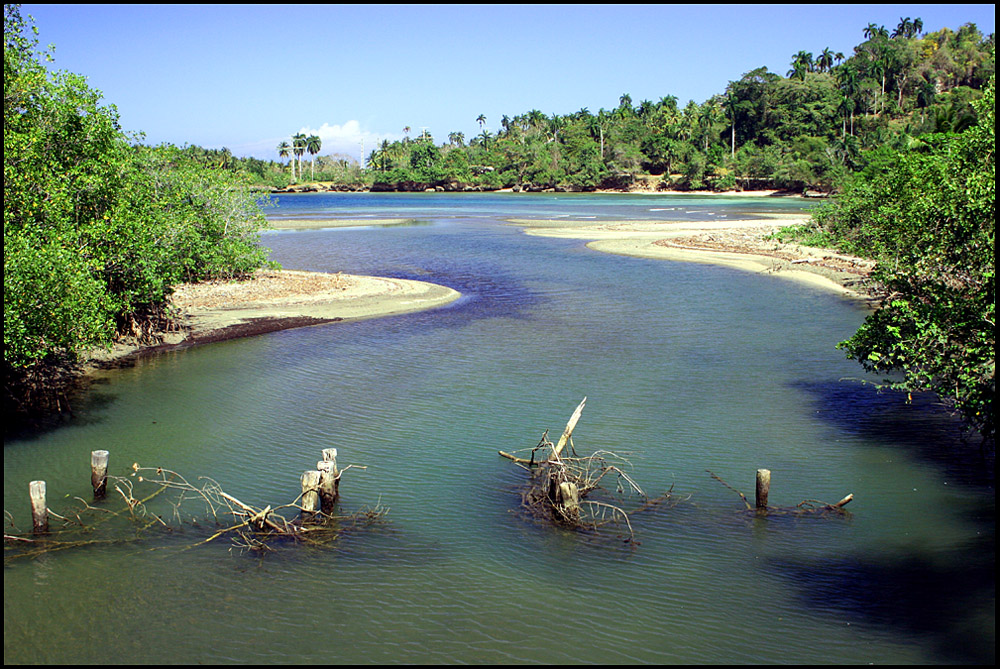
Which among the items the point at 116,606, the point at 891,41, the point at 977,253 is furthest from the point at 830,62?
the point at 116,606

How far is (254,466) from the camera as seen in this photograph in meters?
16.8

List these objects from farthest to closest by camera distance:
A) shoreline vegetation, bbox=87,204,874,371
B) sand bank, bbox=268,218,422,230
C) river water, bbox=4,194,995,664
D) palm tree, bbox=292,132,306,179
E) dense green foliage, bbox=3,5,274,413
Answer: palm tree, bbox=292,132,306,179, sand bank, bbox=268,218,422,230, shoreline vegetation, bbox=87,204,874,371, dense green foliage, bbox=3,5,274,413, river water, bbox=4,194,995,664

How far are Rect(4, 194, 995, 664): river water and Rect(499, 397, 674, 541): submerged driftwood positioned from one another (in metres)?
0.43

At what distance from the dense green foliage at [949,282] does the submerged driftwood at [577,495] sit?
18.4ft

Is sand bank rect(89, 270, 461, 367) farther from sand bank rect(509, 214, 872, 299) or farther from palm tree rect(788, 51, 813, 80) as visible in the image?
palm tree rect(788, 51, 813, 80)

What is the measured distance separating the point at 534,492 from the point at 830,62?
18520cm

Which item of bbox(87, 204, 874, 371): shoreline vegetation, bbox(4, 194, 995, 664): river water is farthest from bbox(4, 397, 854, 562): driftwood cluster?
bbox(87, 204, 874, 371): shoreline vegetation

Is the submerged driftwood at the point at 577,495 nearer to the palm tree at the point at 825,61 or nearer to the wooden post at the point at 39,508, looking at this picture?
the wooden post at the point at 39,508

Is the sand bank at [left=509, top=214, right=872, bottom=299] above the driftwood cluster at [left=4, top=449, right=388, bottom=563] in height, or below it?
above

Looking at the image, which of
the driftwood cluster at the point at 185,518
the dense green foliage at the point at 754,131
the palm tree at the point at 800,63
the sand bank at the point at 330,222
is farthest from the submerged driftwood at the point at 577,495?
the palm tree at the point at 800,63

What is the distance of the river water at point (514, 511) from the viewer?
36.2 feet

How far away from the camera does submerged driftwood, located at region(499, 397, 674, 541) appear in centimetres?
1402

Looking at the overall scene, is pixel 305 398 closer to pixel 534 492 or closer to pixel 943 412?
pixel 534 492

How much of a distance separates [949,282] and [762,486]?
707 cm
